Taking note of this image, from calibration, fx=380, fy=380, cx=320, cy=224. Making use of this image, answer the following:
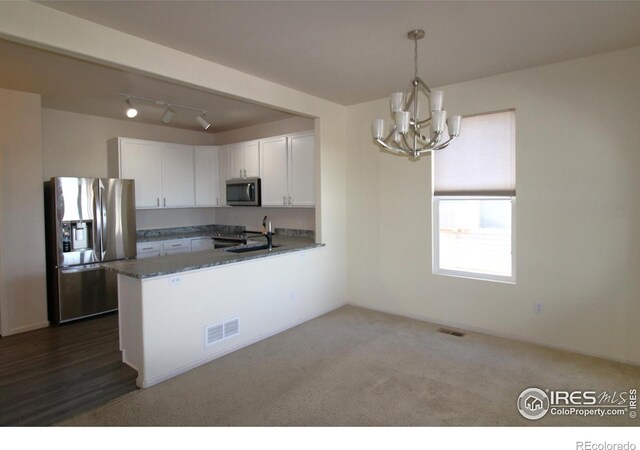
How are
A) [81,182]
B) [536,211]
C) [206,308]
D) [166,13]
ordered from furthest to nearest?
[81,182]
[536,211]
[206,308]
[166,13]

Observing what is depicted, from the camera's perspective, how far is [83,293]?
467 cm

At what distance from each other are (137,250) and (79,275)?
80 cm

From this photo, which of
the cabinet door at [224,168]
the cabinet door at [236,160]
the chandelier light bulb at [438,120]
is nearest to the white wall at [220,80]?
the cabinet door at [236,160]

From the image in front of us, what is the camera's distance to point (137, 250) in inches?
208

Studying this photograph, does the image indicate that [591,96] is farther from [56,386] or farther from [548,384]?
[56,386]

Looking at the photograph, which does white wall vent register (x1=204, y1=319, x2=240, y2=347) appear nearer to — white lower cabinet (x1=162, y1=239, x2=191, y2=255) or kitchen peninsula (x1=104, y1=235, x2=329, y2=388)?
kitchen peninsula (x1=104, y1=235, x2=329, y2=388)

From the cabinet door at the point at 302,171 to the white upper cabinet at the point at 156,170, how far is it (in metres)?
1.95

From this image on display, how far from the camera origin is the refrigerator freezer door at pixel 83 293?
14.8 feet

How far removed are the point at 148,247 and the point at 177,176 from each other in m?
1.22

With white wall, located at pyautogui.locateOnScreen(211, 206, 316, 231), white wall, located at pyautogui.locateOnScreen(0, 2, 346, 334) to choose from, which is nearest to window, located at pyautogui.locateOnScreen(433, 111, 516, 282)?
A: white wall, located at pyautogui.locateOnScreen(0, 2, 346, 334)

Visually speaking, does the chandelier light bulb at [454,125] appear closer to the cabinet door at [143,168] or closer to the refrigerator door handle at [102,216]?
the refrigerator door handle at [102,216]

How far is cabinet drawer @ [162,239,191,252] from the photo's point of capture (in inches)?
220

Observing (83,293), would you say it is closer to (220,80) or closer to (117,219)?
(117,219)

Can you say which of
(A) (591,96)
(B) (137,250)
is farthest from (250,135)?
(A) (591,96)
